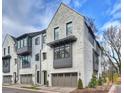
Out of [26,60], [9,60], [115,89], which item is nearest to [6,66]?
[9,60]

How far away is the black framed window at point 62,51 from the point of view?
3.82 metres

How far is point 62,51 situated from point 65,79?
436 mm

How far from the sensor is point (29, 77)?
420cm

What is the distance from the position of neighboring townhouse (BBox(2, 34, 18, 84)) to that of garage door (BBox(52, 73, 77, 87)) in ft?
2.59

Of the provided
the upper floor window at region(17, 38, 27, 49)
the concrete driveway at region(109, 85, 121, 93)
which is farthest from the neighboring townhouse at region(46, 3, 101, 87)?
the upper floor window at region(17, 38, 27, 49)

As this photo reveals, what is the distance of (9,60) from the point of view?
436 centimetres

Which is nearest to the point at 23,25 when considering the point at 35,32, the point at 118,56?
the point at 35,32

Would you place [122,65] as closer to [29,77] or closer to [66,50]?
[66,50]

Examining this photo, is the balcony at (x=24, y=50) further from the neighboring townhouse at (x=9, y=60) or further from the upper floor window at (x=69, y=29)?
the upper floor window at (x=69, y=29)

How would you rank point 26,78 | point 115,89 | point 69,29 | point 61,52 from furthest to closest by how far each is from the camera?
1. point 26,78
2. point 61,52
3. point 69,29
4. point 115,89

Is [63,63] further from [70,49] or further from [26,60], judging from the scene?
[26,60]

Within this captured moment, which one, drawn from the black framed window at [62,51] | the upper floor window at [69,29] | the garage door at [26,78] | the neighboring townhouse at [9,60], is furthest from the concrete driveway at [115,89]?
the neighboring townhouse at [9,60]

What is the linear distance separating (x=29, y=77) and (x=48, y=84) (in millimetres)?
364

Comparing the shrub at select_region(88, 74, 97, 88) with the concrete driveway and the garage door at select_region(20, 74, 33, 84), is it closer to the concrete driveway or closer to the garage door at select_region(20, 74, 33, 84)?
the concrete driveway
